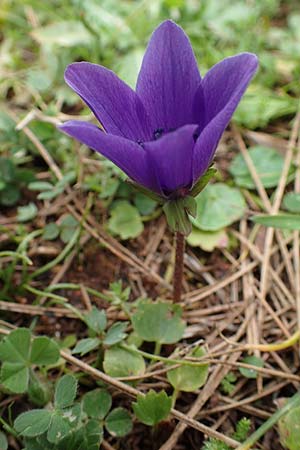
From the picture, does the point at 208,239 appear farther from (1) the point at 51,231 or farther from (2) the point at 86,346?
(2) the point at 86,346

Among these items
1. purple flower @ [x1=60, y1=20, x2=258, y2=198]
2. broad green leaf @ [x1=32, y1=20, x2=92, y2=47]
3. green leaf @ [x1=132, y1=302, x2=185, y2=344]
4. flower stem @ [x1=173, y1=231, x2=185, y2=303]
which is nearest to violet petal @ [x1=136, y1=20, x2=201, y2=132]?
purple flower @ [x1=60, y1=20, x2=258, y2=198]

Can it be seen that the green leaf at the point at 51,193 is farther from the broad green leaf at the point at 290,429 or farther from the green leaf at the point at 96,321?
the broad green leaf at the point at 290,429

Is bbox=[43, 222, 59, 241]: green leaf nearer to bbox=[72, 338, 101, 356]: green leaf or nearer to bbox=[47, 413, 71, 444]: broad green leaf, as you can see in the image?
bbox=[72, 338, 101, 356]: green leaf

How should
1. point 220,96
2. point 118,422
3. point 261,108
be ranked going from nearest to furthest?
1. point 220,96
2. point 118,422
3. point 261,108

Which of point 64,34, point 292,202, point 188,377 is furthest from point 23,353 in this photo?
point 64,34

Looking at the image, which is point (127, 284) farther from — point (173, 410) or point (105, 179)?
point (173, 410)

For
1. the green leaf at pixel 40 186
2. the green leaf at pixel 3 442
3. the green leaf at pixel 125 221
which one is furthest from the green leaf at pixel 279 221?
the green leaf at pixel 3 442

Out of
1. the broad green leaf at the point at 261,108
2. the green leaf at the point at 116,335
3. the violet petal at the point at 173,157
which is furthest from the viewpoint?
→ the broad green leaf at the point at 261,108
